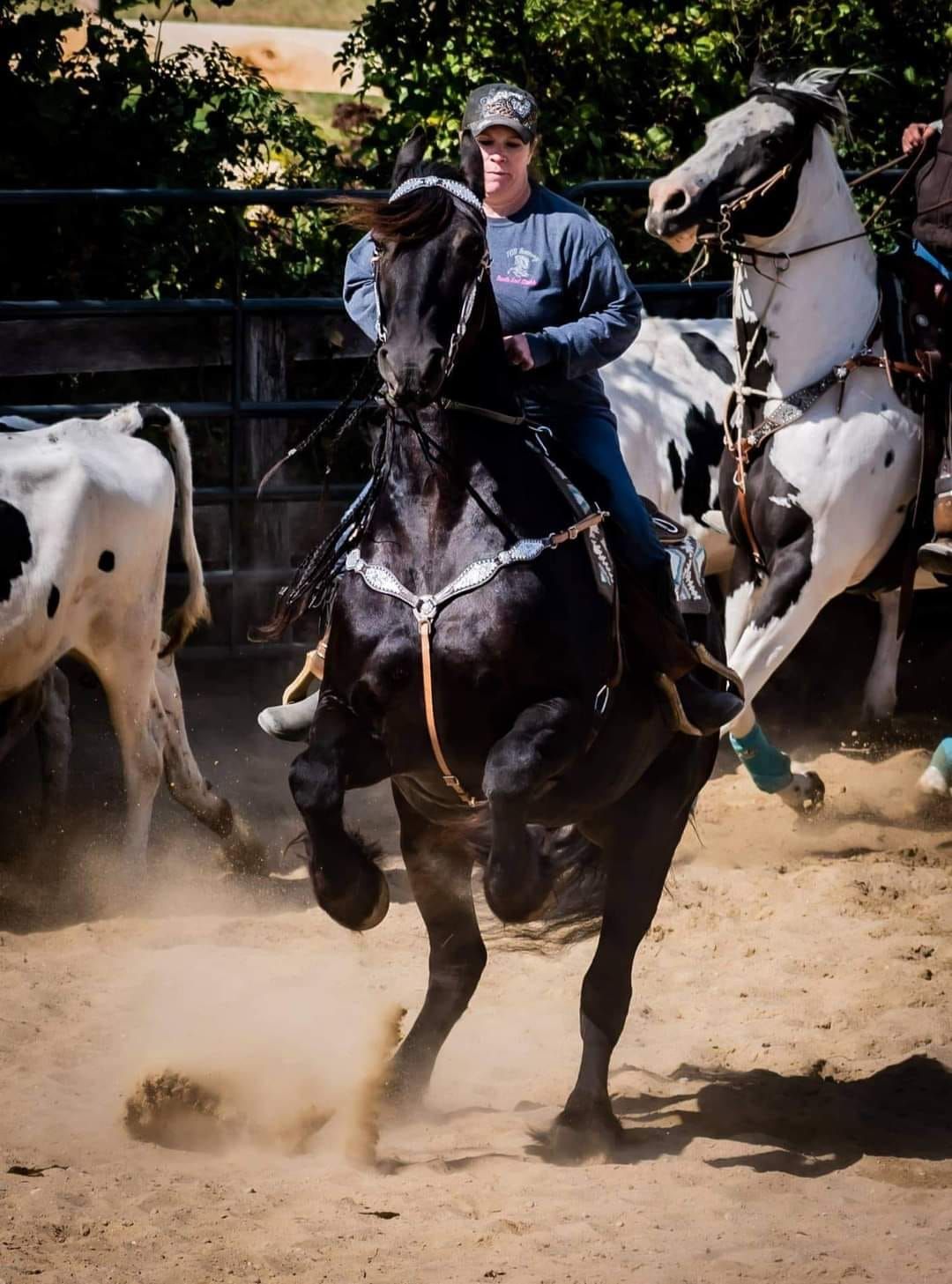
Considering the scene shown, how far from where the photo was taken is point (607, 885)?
17.1ft

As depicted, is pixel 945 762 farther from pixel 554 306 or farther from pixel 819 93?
pixel 554 306

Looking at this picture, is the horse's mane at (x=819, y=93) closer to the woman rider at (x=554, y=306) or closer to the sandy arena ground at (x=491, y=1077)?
the woman rider at (x=554, y=306)

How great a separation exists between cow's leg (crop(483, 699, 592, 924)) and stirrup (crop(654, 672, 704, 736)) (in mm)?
551

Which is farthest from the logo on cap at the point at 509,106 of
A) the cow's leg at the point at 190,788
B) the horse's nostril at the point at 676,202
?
the cow's leg at the point at 190,788

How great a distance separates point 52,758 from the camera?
7.48 meters

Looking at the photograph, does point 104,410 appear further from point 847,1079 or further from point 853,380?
point 847,1079

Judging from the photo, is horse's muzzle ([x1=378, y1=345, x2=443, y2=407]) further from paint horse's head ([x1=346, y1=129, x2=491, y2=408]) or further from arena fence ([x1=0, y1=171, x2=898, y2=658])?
arena fence ([x1=0, y1=171, x2=898, y2=658])

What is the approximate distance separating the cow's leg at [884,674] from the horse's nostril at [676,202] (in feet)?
9.47

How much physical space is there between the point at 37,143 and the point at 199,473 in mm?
1898

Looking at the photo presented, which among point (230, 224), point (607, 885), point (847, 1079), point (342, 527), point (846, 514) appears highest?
point (230, 224)

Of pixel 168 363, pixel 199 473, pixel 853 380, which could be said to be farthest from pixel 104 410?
pixel 853 380

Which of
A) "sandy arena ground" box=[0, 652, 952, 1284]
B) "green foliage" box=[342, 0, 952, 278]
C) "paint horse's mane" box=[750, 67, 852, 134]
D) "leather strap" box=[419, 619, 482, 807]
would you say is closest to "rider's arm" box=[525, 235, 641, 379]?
"leather strap" box=[419, 619, 482, 807]

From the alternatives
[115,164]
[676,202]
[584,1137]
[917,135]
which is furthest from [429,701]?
[115,164]

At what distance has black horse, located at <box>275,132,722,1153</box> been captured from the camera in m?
4.07
